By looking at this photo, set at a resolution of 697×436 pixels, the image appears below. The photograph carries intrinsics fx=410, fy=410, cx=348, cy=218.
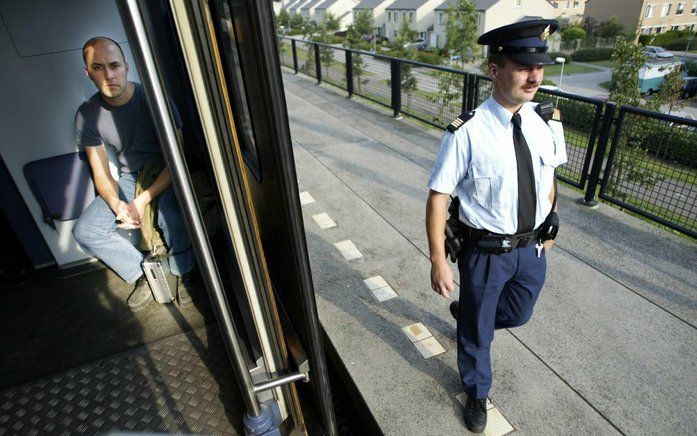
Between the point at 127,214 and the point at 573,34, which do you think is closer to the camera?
the point at 127,214

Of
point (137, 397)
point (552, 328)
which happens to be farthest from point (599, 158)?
point (137, 397)

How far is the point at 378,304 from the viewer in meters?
2.99

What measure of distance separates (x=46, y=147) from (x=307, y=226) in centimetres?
220

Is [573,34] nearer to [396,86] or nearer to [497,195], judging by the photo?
[396,86]

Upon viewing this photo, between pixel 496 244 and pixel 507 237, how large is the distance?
6 centimetres

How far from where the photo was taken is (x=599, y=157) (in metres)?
4.06

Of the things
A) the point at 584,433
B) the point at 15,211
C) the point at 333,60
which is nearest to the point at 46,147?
the point at 15,211

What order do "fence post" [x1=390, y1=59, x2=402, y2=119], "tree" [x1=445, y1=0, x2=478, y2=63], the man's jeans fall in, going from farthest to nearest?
"tree" [x1=445, y1=0, x2=478, y2=63] < "fence post" [x1=390, y1=59, x2=402, y2=119] < the man's jeans

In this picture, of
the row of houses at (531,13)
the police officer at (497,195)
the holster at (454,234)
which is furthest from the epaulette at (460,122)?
the row of houses at (531,13)

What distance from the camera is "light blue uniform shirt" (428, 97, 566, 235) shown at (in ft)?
5.93

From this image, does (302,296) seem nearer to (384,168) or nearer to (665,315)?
(665,315)

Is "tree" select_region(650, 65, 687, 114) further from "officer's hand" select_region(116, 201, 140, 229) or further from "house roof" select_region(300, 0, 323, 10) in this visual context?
"house roof" select_region(300, 0, 323, 10)

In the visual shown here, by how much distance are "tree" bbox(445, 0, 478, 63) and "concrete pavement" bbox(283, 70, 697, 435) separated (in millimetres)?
17563

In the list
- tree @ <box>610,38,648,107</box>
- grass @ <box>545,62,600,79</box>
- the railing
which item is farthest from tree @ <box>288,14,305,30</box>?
the railing
